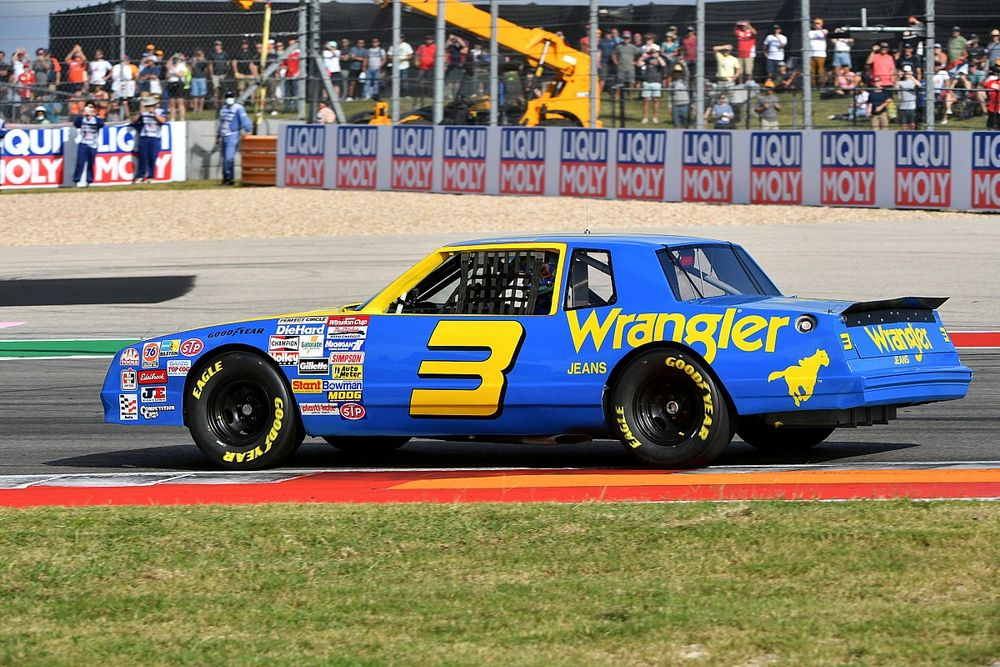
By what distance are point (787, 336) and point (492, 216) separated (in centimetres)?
1782

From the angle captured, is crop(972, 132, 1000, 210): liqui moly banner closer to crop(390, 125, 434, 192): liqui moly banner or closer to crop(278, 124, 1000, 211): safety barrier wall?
crop(278, 124, 1000, 211): safety barrier wall

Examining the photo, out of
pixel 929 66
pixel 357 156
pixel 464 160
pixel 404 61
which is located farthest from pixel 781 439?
pixel 357 156

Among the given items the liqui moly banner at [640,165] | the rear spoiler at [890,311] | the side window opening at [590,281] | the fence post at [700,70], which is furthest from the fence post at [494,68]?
the rear spoiler at [890,311]

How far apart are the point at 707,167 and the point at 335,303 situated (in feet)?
30.5

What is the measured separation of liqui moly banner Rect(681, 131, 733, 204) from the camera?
25359mm

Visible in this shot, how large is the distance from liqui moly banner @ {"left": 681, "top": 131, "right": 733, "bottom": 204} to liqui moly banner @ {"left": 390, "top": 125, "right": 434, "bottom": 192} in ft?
16.2

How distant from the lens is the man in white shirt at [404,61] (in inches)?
1120

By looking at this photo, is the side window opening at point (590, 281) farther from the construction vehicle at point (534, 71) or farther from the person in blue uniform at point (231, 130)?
the person in blue uniform at point (231, 130)

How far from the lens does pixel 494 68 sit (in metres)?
27.9

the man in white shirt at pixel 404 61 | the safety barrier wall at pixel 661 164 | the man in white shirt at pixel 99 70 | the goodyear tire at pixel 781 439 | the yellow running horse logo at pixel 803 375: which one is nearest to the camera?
the yellow running horse logo at pixel 803 375

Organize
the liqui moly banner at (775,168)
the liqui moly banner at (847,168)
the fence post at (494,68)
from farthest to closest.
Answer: the fence post at (494,68) → the liqui moly banner at (775,168) → the liqui moly banner at (847,168)

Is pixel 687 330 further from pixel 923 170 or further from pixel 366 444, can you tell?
pixel 923 170

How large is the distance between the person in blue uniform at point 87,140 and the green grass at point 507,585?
24071mm

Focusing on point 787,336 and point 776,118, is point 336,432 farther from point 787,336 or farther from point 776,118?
point 776,118
